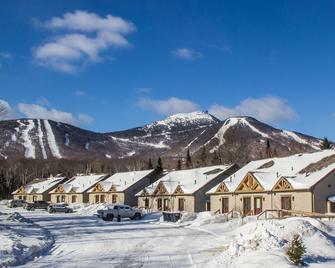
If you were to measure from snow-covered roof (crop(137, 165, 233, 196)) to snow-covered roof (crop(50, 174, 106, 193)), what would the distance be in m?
23.4

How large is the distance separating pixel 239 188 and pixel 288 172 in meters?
5.09

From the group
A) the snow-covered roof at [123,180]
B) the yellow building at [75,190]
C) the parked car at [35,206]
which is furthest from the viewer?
the yellow building at [75,190]

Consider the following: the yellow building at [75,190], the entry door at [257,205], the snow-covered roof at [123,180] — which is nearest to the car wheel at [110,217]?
the entry door at [257,205]

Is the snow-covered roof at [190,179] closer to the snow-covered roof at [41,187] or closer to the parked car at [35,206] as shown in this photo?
the parked car at [35,206]

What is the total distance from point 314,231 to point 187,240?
7.25 metres

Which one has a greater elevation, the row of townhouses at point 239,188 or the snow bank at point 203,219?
the row of townhouses at point 239,188

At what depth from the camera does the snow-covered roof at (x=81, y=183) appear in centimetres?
9256

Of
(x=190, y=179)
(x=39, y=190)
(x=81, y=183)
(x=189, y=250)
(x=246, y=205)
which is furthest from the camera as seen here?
(x=39, y=190)

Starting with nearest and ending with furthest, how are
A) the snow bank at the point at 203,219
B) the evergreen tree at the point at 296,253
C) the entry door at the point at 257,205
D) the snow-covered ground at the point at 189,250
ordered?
the evergreen tree at the point at 296,253, the snow-covered ground at the point at 189,250, the snow bank at the point at 203,219, the entry door at the point at 257,205

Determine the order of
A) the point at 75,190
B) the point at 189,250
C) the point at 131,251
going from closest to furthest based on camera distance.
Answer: the point at 131,251 → the point at 189,250 → the point at 75,190

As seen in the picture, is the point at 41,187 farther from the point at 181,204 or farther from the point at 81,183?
the point at 181,204

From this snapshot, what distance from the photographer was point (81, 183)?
9700cm

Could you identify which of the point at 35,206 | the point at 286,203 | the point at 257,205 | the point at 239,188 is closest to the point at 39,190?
the point at 35,206

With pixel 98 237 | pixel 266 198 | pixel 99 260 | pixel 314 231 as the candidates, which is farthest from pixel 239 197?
pixel 99 260
